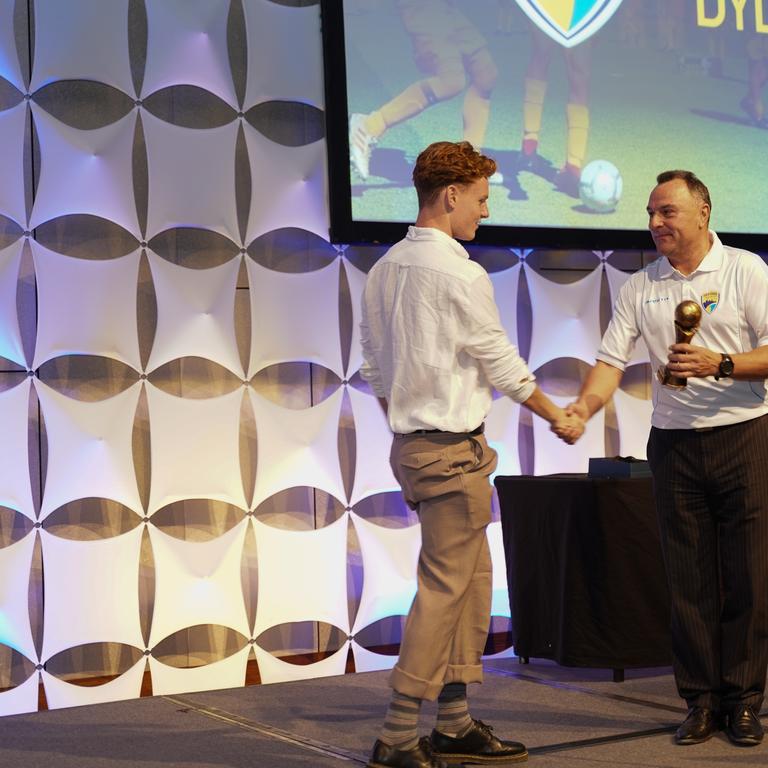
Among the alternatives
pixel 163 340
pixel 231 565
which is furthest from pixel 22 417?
pixel 231 565

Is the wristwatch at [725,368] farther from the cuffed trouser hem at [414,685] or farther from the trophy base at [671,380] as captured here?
the cuffed trouser hem at [414,685]

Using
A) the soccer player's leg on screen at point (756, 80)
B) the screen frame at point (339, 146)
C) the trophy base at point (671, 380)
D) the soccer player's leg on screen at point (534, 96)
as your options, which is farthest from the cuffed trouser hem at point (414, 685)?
the soccer player's leg on screen at point (756, 80)

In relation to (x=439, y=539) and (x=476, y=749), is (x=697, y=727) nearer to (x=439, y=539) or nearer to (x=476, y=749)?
(x=476, y=749)

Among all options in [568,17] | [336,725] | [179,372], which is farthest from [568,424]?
[568,17]

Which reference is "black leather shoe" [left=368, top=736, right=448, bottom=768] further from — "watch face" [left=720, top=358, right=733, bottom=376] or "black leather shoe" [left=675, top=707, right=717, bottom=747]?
"watch face" [left=720, top=358, right=733, bottom=376]

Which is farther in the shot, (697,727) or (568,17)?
(568,17)

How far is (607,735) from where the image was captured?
347 centimetres

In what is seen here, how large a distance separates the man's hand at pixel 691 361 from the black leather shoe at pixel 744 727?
96 cm

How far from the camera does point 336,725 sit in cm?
366

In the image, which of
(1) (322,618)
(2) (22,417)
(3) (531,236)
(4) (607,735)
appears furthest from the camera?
(3) (531,236)

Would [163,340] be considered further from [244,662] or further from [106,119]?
[244,662]

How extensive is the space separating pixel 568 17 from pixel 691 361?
2.40 m

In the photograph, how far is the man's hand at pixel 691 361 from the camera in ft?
10.5

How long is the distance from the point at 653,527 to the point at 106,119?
245 cm
